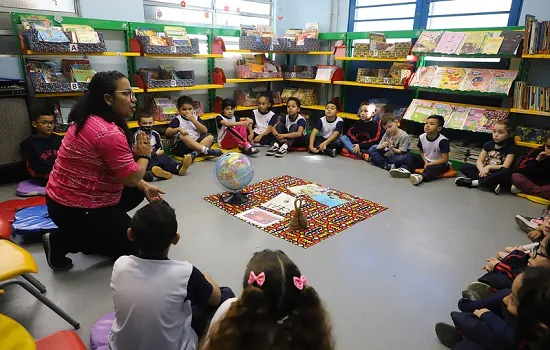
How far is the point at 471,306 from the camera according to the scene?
166 centimetres

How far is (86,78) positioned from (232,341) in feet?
13.5

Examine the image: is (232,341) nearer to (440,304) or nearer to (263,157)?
(440,304)

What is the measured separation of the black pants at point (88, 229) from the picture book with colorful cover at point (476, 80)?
4156mm

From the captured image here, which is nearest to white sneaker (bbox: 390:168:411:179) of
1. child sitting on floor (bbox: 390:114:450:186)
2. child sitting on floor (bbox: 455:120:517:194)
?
child sitting on floor (bbox: 390:114:450:186)

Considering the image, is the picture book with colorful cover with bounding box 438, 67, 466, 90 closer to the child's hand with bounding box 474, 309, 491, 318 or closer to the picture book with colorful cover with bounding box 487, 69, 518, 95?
the picture book with colorful cover with bounding box 487, 69, 518, 95

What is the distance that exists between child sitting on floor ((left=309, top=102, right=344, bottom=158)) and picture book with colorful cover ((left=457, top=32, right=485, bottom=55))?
176 centimetres

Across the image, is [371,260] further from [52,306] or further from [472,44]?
[472,44]

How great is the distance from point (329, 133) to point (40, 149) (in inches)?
142

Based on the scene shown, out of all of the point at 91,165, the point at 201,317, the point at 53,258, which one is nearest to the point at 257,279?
the point at 201,317

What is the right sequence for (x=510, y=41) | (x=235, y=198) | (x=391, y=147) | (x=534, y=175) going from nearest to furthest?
(x=235, y=198), (x=534, y=175), (x=510, y=41), (x=391, y=147)

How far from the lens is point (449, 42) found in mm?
4570

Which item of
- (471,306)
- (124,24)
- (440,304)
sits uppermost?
(124,24)

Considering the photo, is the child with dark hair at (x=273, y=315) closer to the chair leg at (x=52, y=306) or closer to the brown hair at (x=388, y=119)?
the chair leg at (x=52, y=306)

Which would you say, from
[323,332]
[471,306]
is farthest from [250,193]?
[323,332]
